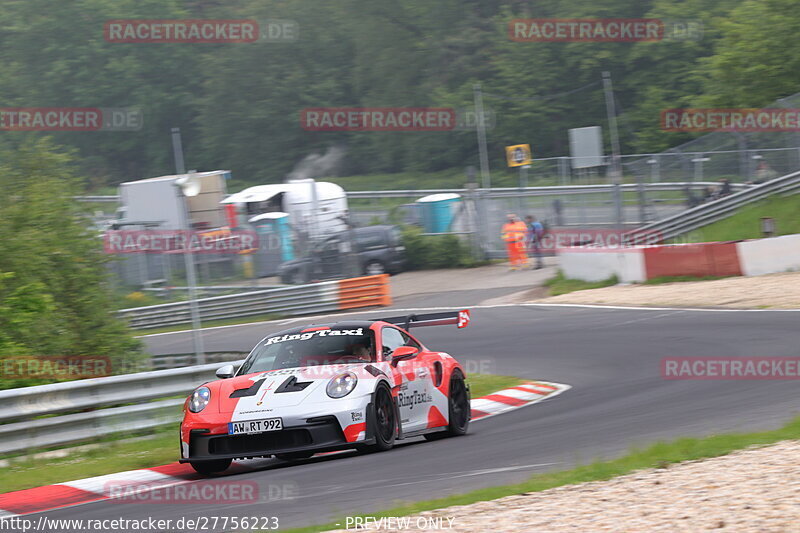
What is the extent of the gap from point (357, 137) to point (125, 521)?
71470mm

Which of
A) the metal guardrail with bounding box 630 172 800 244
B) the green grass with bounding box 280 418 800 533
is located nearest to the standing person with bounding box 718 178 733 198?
the metal guardrail with bounding box 630 172 800 244

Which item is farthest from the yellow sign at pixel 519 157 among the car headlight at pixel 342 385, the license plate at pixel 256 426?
the license plate at pixel 256 426

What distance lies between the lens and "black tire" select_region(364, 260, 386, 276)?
111ft

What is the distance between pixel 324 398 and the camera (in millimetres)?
8555

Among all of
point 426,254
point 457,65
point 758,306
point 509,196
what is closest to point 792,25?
point 509,196

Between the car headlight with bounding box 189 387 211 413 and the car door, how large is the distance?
164cm

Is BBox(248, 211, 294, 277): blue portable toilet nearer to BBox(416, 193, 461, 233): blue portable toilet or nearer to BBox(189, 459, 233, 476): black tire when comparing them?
BBox(416, 193, 461, 233): blue portable toilet

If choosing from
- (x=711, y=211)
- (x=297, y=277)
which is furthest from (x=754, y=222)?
(x=297, y=277)

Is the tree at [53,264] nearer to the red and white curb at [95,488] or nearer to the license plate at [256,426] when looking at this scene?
the red and white curb at [95,488]

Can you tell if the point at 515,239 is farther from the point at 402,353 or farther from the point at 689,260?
the point at 402,353

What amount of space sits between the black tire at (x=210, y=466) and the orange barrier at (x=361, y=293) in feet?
64.3

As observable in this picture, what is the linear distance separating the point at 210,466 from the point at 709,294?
15.2 m

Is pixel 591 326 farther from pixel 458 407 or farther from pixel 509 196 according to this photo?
pixel 509 196

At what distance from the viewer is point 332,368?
9.16 m
